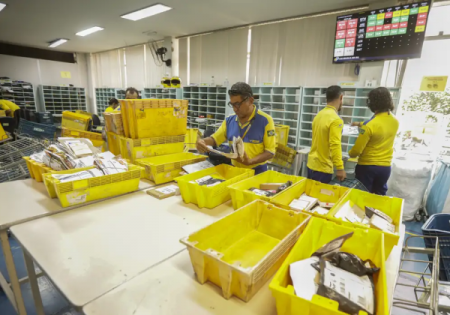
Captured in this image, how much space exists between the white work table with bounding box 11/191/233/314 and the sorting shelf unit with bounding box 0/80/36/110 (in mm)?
8521

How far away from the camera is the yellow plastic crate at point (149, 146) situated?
207cm

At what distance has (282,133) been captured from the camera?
4066mm

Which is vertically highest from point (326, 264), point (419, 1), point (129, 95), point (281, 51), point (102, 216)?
point (419, 1)

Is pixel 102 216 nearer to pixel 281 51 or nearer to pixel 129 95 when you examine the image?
pixel 129 95

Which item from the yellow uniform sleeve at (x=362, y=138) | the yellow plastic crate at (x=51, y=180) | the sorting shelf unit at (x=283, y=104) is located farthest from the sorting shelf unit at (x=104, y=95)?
the yellow uniform sleeve at (x=362, y=138)

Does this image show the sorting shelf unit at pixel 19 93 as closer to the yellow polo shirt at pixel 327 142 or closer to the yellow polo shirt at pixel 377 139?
the yellow polo shirt at pixel 327 142

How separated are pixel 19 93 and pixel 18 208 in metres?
8.54

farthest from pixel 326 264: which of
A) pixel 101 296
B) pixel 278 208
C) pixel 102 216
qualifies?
pixel 102 216

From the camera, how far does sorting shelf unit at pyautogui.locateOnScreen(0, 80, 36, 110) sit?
7.34 meters

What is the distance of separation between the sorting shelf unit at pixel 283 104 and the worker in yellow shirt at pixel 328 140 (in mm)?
1635

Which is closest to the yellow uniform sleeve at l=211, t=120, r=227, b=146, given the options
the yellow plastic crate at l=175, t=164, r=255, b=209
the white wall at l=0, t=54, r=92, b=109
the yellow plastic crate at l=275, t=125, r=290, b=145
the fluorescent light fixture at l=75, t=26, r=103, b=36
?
the yellow plastic crate at l=175, t=164, r=255, b=209

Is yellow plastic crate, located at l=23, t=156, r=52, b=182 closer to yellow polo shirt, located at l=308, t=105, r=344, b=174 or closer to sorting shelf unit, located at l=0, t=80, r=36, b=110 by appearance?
yellow polo shirt, located at l=308, t=105, r=344, b=174

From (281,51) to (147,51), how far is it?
170 inches

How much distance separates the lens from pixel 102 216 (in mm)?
1391
